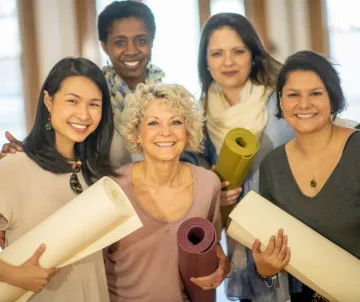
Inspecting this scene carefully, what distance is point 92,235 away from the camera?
113cm

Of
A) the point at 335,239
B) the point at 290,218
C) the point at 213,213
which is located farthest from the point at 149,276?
the point at 335,239

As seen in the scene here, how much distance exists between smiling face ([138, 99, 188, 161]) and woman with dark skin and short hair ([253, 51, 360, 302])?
334 mm

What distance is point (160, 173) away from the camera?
1.37m

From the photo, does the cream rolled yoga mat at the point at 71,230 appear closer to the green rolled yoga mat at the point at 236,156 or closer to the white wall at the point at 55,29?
the green rolled yoga mat at the point at 236,156

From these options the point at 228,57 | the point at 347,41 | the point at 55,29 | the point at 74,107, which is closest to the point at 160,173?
the point at 74,107

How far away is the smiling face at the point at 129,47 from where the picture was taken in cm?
180

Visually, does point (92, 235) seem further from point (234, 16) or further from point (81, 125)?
point (234, 16)

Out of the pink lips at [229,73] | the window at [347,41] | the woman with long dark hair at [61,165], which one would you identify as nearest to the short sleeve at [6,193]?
the woman with long dark hair at [61,165]

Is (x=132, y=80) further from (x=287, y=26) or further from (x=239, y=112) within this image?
(x=287, y=26)

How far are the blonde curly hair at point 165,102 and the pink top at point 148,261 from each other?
0.60 feet

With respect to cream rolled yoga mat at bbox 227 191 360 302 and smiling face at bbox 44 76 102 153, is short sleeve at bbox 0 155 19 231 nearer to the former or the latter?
smiling face at bbox 44 76 102 153

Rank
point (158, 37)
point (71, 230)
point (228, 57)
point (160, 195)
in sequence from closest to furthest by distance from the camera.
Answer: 1. point (71, 230)
2. point (160, 195)
3. point (228, 57)
4. point (158, 37)

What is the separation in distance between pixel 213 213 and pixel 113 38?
2.92 ft

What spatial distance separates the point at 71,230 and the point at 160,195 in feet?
1.13
